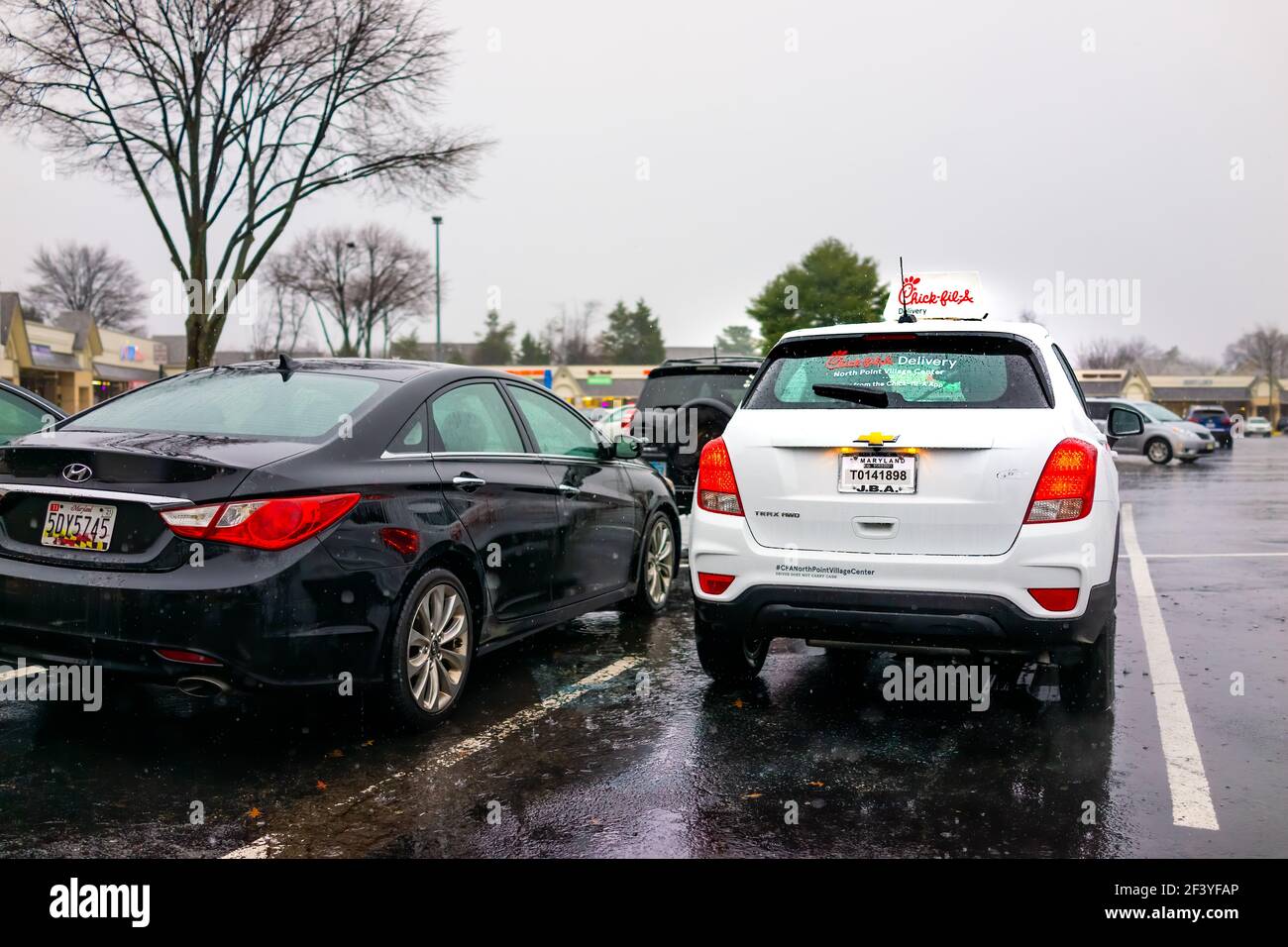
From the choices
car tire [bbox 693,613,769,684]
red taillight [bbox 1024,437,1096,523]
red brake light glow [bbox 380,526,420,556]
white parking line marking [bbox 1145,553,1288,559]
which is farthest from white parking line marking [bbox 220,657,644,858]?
white parking line marking [bbox 1145,553,1288,559]

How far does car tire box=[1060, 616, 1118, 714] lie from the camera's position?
4.92 metres

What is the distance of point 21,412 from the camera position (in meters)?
6.86

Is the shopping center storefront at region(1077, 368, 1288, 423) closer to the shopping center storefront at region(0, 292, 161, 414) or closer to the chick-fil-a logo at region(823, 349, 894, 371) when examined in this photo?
the shopping center storefront at region(0, 292, 161, 414)

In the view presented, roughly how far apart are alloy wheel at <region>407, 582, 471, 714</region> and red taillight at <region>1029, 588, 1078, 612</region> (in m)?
2.44

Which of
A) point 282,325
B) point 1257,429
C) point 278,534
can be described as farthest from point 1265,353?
point 278,534

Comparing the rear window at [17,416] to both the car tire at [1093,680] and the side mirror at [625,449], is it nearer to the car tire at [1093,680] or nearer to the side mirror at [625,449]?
the side mirror at [625,449]

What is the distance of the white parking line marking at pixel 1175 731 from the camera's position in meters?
3.90

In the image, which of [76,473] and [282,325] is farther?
[282,325]

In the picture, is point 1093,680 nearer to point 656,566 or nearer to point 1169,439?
point 656,566

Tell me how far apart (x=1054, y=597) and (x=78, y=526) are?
379 cm

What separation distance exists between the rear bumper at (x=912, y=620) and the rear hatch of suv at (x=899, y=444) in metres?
0.20

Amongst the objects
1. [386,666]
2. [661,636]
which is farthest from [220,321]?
[386,666]
